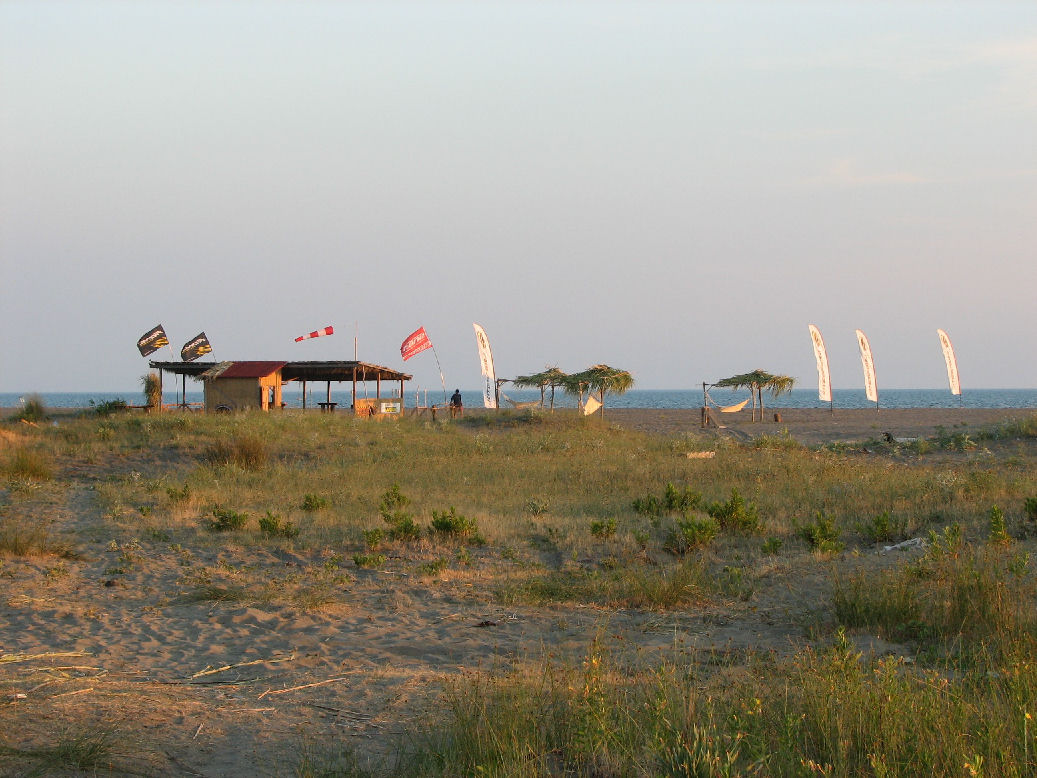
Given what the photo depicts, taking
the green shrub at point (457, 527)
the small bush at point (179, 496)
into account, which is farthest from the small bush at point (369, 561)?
the small bush at point (179, 496)

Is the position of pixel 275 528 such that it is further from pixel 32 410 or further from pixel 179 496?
pixel 32 410

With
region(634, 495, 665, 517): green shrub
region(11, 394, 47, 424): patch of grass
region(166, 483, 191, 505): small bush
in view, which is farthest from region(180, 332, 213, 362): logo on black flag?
region(634, 495, 665, 517): green shrub

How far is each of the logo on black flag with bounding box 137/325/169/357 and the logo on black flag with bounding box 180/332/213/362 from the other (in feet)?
2.46

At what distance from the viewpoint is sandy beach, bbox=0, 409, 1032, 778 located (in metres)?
4.69

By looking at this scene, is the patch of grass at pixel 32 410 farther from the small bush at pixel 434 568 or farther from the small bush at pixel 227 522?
the small bush at pixel 434 568

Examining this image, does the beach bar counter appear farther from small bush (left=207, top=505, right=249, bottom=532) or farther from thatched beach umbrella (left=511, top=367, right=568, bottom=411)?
small bush (left=207, top=505, right=249, bottom=532)

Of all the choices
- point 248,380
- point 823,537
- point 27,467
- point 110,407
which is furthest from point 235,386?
point 823,537

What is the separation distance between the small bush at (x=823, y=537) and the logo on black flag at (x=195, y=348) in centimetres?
2585

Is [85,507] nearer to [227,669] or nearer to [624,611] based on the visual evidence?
[227,669]

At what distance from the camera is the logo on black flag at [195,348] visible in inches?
1230

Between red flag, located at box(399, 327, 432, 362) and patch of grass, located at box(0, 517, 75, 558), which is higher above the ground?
red flag, located at box(399, 327, 432, 362)

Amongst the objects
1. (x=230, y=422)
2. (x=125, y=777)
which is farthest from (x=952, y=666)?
(x=230, y=422)

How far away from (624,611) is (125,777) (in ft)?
15.4

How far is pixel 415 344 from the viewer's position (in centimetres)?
3294
